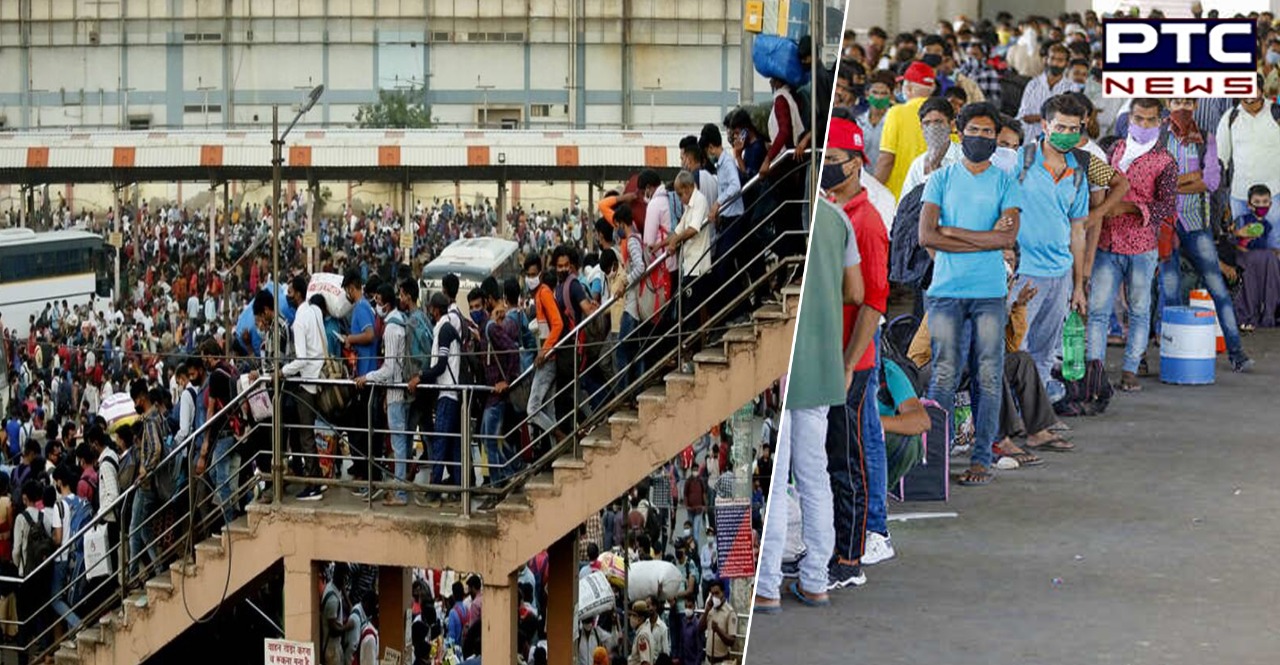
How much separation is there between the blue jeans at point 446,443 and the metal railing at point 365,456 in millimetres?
21

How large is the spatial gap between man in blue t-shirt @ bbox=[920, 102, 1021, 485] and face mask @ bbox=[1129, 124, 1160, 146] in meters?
1.53

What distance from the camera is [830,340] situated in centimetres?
327

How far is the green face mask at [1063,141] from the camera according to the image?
17.7ft

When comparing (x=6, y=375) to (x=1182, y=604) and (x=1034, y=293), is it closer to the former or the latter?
(x=1034, y=293)

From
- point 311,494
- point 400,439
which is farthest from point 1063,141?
point 311,494

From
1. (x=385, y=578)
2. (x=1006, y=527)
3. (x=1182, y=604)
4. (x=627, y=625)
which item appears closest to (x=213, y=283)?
(x=385, y=578)

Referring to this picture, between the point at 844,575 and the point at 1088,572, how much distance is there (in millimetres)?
429

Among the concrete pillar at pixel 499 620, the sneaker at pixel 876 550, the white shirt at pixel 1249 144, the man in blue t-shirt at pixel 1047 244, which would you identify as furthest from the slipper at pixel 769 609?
the concrete pillar at pixel 499 620

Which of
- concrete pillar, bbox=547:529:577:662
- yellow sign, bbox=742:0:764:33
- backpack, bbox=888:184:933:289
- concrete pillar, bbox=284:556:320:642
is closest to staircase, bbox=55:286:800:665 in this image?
concrete pillar, bbox=284:556:320:642

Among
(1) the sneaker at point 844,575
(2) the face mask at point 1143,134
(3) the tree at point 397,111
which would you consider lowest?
(1) the sneaker at point 844,575

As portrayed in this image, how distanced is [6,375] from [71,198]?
875 mm

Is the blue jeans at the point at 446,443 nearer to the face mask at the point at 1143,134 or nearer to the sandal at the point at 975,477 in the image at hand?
the face mask at the point at 1143,134

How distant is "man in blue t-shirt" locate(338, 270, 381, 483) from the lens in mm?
8641

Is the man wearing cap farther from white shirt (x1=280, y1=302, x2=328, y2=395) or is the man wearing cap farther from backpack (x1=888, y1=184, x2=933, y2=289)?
backpack (x1=888, y1=184, x2=933, y2=289)
